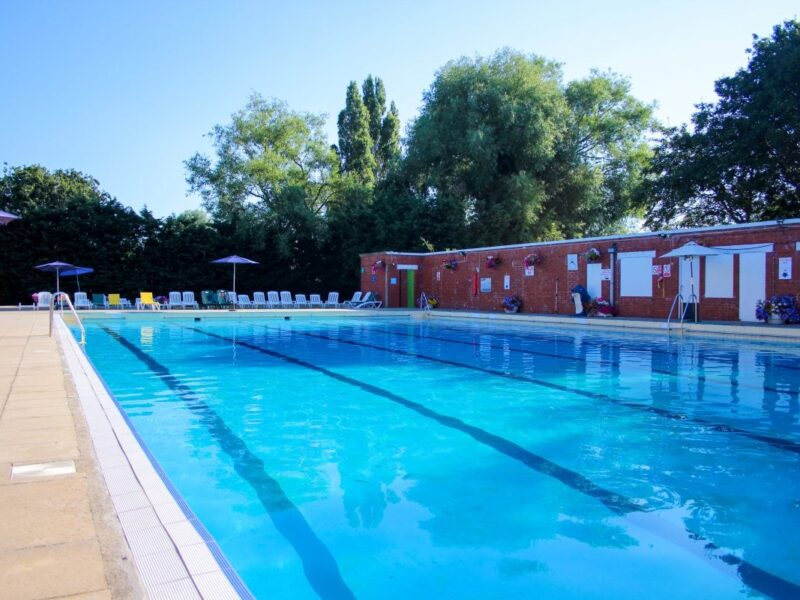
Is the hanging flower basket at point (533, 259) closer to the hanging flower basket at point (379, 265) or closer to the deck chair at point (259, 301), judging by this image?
the hanging flower basket at point (379, 265)

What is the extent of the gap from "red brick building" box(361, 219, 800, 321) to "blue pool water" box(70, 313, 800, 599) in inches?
226

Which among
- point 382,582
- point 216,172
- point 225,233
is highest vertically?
point 216,172

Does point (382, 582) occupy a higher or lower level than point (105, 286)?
lower

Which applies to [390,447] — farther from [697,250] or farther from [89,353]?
[697,250]

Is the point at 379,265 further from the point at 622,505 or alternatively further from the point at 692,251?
the point at 622,505

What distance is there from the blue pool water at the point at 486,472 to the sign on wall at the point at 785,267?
17.9ft

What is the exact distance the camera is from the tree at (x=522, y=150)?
28016 mm

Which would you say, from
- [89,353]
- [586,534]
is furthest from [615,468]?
[89,353]

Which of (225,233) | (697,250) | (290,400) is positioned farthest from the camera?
(225,233)

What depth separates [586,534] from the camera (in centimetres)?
375

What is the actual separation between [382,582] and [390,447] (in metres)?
2.38

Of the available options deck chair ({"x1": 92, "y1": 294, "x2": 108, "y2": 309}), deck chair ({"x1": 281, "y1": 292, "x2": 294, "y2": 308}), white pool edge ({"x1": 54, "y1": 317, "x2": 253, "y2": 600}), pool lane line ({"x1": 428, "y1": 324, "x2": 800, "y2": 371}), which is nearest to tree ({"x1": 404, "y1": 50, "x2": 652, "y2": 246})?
deck chair ({"x1": 281, "y1": 292, "x2": 294, "y2": 308})

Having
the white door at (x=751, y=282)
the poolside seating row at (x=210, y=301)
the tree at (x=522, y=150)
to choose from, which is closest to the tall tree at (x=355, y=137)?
the tree at (x=522, y=150)

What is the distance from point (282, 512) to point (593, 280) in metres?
16.9
